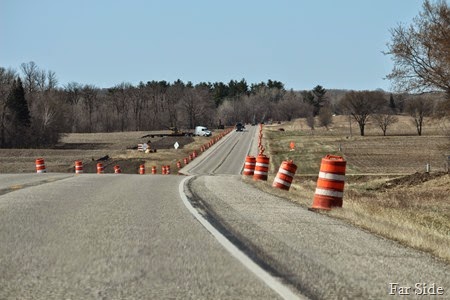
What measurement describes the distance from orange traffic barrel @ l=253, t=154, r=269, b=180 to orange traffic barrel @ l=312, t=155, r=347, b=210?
997 cm

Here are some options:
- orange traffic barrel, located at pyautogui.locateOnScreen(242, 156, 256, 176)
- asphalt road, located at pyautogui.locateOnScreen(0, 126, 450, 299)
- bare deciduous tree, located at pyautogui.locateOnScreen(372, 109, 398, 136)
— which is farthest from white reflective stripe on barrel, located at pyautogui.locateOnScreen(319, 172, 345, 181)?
bare deciduous tree, located at pyautogui.locateOnScreen(372, 109, 398, 136)

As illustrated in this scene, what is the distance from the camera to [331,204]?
41.3ft

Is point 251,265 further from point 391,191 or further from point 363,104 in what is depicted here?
point 363,104

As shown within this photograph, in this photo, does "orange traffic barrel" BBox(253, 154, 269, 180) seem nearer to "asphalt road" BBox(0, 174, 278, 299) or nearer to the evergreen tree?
"asphalt road" BBox(0, 174, 278, 299)

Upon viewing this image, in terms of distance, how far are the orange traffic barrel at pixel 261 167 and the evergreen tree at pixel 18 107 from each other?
274 ft

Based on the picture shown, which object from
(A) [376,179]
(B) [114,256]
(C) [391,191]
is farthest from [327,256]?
(A) [376,179]

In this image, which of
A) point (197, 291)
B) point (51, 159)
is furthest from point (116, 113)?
point (197, 291)

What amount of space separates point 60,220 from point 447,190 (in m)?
20.5

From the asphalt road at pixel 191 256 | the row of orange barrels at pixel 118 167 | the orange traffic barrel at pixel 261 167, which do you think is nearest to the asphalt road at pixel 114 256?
the asphalt road at pixel 191 256

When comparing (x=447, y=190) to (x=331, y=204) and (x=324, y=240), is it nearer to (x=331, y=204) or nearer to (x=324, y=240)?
(x=331, y=204)

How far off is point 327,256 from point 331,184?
5526mm

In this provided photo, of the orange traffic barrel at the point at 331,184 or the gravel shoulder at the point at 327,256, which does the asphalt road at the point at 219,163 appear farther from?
the gravel shoulder at the point at 327,256

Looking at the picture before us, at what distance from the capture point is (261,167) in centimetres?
2292

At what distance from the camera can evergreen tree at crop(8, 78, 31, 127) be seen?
3871 inches
